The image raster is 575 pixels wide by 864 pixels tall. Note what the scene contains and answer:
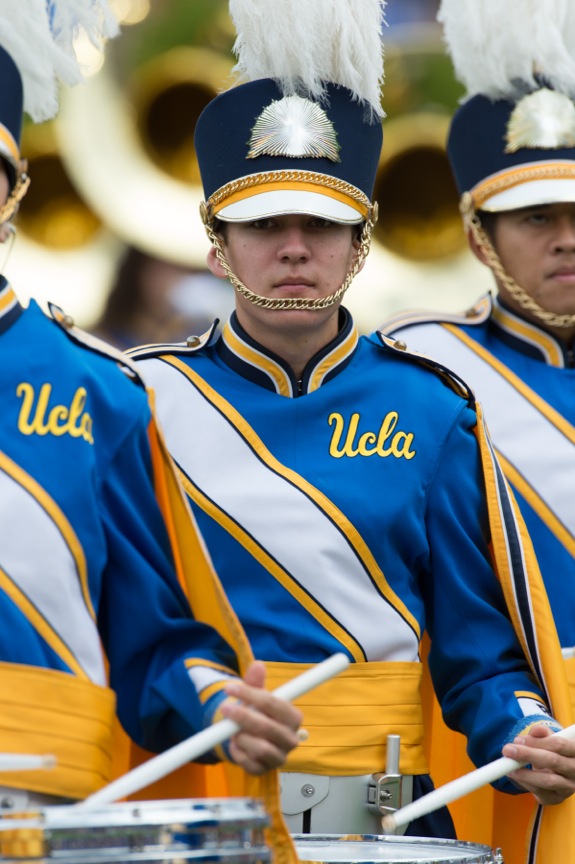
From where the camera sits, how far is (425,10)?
9.01 meters

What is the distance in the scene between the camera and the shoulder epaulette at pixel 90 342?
331 centimetres

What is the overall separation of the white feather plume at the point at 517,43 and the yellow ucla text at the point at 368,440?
139cm

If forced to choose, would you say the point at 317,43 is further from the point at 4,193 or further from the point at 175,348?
the point at 4,193

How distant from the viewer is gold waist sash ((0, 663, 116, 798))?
2.94 m

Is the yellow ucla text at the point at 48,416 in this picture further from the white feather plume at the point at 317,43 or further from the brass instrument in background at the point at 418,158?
the brass instrument in background at the point at 418,158

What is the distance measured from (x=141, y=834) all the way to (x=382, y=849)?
962 millimetres

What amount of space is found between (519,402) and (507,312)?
0.31 m

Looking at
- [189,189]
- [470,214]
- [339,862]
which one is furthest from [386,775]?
[189,189]

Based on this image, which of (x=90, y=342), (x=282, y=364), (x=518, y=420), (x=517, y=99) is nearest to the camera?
(x=90, y=342)

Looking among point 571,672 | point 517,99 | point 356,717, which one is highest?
point 517,99

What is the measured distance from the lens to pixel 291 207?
157 inches

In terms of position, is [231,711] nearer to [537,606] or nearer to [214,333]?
[537,606]

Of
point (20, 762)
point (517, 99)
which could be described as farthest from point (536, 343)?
point (20, 762)

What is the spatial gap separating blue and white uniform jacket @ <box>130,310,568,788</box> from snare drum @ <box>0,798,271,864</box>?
1.22 m
